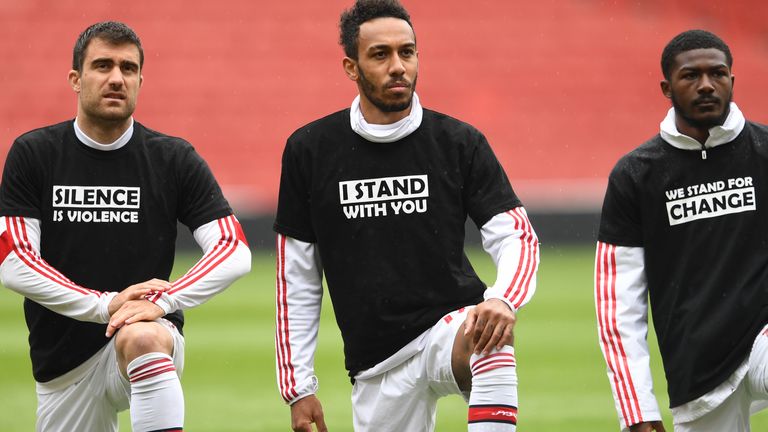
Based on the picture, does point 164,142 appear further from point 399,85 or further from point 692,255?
point 692,255

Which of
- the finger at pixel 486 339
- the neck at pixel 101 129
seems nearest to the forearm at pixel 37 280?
the neck at pixel 101 129

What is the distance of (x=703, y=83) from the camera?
431cm

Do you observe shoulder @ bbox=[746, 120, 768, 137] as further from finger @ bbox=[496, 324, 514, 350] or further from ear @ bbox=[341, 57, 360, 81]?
ear @ bbox=[341, 57, 360, 81]

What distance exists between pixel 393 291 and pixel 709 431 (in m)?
1.29

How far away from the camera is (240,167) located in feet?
62.5

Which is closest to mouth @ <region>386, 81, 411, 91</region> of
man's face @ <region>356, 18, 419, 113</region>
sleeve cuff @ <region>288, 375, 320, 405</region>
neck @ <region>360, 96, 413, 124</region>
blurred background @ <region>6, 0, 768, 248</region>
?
man's face @ <region>356, 18, 419, 113</region>

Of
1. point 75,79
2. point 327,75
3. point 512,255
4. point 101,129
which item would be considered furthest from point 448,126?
point 327,75

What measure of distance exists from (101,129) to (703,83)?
2.34 m

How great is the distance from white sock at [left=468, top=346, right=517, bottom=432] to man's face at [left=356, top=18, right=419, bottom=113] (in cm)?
108

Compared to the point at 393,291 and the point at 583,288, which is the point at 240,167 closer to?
the point at 583,288

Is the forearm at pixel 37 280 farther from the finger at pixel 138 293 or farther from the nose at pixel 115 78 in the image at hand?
the nose at pixel 115 78

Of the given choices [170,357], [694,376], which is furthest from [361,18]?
[694,376]

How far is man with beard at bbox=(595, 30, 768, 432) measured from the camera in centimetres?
432

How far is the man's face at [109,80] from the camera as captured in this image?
471cm
